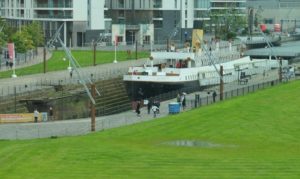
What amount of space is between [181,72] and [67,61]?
2211 centimetres

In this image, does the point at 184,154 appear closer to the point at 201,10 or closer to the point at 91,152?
the point at 91,152

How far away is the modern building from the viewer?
136 metres

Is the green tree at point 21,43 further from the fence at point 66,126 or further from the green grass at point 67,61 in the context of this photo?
the fence at point 66,126

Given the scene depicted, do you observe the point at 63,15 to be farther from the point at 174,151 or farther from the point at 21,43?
the point at 174,151

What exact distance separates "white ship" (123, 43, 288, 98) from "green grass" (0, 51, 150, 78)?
9.43 metres

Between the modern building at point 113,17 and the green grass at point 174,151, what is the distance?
6569 centimetres

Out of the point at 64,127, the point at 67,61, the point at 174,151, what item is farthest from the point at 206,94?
the point at 174,151

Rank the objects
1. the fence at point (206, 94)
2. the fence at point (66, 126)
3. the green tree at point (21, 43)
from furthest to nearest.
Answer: the green tree at point (21, 43) < the fence at point (206, 94) < the fence at point (66, 126)

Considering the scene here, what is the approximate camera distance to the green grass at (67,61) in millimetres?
89625

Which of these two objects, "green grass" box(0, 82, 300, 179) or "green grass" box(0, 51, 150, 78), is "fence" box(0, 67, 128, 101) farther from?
"green grass" box(0, 82, 300, 179)

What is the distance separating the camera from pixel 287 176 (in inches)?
1636

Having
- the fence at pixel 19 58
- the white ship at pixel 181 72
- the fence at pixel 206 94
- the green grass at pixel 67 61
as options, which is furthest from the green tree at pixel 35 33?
the fence at pixel 206 94

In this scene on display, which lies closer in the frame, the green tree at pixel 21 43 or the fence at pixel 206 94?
the fence at pixel 206 94

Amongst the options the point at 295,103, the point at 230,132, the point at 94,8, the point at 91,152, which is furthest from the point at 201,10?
the point at 91,152
